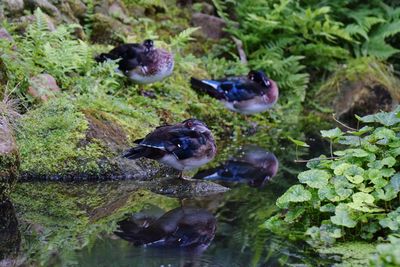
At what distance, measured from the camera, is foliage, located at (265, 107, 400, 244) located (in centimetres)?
527

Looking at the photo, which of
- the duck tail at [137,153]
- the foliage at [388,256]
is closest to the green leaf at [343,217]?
the foliage at [388,256]

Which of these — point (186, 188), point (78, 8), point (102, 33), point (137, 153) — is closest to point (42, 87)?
point (137, 153)

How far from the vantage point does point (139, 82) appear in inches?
358

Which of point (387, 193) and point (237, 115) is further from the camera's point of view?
point (237, 115)

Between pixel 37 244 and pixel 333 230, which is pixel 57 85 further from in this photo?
pixel 333 230

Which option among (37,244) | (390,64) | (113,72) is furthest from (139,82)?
(390,64)

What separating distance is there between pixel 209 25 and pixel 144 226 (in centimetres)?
748

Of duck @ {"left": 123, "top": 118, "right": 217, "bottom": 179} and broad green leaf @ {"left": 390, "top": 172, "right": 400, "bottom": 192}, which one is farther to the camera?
duck @ {"left": 123, "top": 118, "right": 217, "bottom": 179}

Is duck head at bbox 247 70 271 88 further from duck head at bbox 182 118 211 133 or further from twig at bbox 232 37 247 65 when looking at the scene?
duck head at bbox 182 118 211 133

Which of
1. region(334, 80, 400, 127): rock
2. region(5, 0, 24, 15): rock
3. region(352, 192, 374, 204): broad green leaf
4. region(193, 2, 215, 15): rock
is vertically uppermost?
region(352, 192, 374, 204): broad green leaf

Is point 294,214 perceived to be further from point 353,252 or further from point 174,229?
point 174,229

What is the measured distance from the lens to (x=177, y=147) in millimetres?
6641

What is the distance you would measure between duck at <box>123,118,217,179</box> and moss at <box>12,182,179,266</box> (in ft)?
1.31

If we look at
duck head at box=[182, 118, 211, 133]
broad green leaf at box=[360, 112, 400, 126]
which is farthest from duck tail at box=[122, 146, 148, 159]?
broad green leaf at box=[360, 112, 400, 126]
